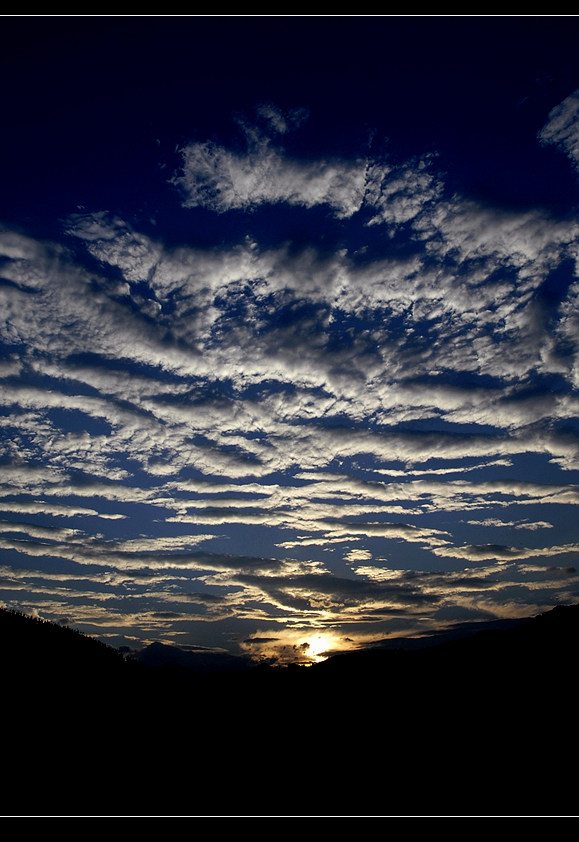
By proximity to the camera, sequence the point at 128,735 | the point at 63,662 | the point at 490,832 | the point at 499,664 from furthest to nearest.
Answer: the point at 499,664 < the point at 63,662 < the point at 128,735 < the point at 490,832

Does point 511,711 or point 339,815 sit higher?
point 511,711

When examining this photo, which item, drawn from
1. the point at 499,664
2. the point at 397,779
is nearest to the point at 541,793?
the point at 397,779

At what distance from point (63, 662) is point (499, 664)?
33.9 m

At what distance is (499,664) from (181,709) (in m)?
26.1

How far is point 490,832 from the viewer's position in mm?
17172

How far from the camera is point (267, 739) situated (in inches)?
1064

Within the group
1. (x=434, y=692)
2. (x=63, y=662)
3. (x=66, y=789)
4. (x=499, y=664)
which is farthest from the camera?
(x=499, y=664)

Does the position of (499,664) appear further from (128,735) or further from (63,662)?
(63,662)

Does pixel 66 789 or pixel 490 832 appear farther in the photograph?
pixel 66 789

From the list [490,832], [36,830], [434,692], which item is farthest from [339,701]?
[36,830]

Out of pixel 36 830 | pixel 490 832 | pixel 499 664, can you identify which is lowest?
pixel 490 832

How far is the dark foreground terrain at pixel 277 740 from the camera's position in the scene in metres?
19.3

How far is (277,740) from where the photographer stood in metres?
27.0

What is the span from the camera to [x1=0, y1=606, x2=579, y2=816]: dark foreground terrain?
19312 millimetres
